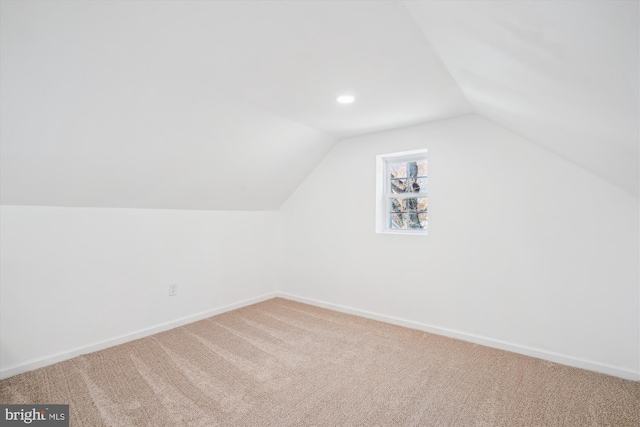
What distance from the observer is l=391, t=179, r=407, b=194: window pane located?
3.52 m

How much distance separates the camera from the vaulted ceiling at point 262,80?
1.03 meters

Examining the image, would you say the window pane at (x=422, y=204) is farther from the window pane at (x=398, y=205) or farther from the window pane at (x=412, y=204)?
the window pane at (x=398, y=205)

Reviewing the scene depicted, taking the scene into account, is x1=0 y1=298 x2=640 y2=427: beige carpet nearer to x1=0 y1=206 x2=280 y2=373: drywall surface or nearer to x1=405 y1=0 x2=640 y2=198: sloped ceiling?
x1=0 y1=206 x2=280 y2=373: drywall surface

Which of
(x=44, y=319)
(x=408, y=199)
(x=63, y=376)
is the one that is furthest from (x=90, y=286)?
(x=408, y=199)

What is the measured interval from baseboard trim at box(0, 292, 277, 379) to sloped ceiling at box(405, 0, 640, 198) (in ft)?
10.8

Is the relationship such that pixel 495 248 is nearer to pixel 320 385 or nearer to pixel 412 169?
pixel 412 169

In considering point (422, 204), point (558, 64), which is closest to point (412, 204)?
point (422, 204)

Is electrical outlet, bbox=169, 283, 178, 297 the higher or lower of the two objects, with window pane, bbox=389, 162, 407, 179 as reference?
lower

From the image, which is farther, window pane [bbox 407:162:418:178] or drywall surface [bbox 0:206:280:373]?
window pane [bbox 407:162:418:178]

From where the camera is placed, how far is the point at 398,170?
11.7 ft

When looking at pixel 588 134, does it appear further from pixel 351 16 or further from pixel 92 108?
pixel 92 108

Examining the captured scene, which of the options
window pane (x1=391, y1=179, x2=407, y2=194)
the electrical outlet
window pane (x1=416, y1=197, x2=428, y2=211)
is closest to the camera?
the electrical outlet

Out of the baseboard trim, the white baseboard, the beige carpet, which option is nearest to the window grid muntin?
the white baseboard

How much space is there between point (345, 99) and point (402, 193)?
145 cm
